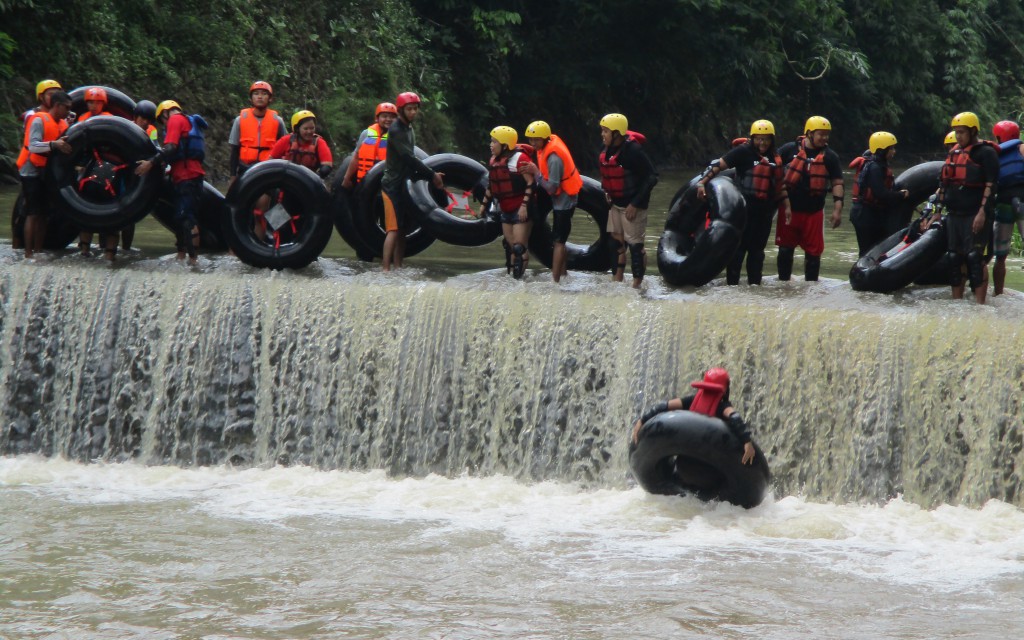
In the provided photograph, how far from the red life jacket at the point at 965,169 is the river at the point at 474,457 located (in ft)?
3.05

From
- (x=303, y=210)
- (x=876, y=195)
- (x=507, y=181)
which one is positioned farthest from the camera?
(x=303, y=210)

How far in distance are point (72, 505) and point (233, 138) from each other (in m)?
4.02

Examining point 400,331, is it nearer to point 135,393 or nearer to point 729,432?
point 135,393

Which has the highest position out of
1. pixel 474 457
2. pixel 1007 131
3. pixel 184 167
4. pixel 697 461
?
pixel 1007 131

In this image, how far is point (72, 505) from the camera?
8703 mm

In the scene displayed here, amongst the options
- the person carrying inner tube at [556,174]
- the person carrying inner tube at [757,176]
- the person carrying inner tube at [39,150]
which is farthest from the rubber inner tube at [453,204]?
the person carrying inner tube at [39,150]

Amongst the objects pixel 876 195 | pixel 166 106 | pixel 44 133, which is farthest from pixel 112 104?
pixel 876 195

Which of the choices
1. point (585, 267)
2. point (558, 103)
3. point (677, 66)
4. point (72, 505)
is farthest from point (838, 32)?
point (72, 505)

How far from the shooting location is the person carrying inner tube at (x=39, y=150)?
10.8m

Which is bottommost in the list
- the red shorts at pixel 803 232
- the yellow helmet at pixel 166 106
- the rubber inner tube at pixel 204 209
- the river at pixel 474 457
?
the river at pixel 474 457

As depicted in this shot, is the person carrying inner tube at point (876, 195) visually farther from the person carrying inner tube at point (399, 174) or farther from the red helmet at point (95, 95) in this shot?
the red helmet at point (95, 95)

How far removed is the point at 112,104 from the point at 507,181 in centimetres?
392

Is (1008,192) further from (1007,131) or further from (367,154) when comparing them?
(367,154)

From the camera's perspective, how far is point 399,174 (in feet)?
35.1
